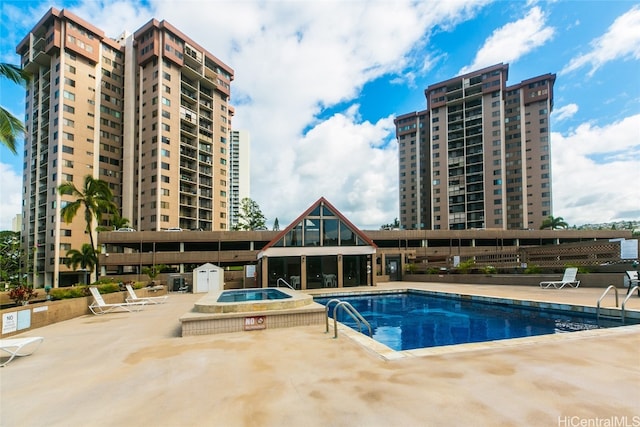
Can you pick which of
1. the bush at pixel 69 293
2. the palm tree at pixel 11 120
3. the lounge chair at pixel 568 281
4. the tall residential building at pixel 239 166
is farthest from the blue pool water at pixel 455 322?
the tall residential building at pixel 239 166

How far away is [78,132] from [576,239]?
7726 cm

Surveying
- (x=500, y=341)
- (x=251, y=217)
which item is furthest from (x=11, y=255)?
(x=500, y=341)

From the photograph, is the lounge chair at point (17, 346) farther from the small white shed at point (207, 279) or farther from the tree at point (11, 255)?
the tree at point (11, 255)

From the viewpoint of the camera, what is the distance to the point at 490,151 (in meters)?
66.4

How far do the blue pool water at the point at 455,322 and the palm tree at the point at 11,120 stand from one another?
41.1 ft

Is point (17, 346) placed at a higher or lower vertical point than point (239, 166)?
lower

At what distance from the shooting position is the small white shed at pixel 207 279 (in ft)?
74.4

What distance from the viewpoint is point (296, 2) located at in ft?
39.1

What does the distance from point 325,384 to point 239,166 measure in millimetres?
152724

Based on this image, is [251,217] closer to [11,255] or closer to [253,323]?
[11,255]

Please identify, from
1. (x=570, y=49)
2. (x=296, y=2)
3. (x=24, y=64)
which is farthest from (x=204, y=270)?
(x=24, y=64)

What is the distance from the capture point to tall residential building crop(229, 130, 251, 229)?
14850cm

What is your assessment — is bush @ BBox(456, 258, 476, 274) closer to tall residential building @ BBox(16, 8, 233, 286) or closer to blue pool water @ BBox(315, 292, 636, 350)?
blue pool water @ BBox(315, 292, 636, 350)
